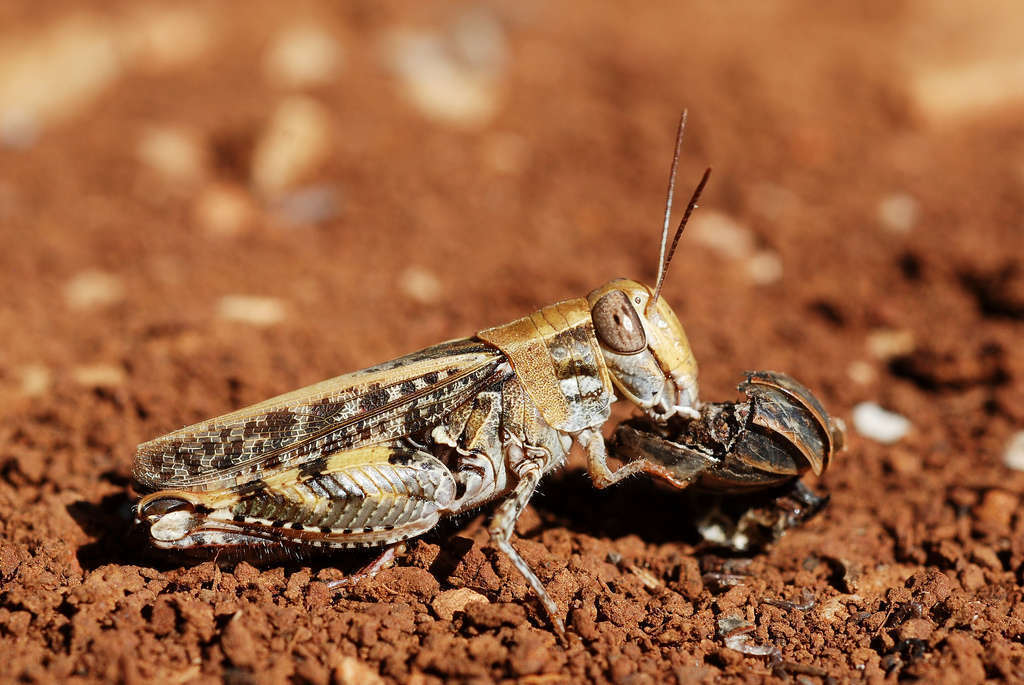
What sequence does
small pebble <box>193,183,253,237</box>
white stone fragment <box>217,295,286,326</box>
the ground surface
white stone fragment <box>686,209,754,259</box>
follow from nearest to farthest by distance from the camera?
the ground surface < white stone fragment <box>217,295,286,326</box> < white stone fragment <box>686,209,754,259</box> < small pebble <box>193,183,253,237</box>

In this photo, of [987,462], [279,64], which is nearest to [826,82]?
[987,462]

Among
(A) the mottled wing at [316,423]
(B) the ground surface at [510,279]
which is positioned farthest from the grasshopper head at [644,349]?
(B) the ground surface at [510,279]

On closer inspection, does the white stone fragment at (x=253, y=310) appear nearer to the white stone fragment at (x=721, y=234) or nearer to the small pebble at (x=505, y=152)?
the small pebble at (x=505, y=152)

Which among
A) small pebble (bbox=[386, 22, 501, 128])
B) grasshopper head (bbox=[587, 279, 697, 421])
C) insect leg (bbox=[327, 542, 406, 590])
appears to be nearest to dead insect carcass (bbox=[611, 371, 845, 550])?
grasshopper head (bbox=[587, 279, 697, 421])

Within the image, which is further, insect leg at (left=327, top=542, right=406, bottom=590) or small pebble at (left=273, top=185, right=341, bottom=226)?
small pebble at (left=273, top=185, right=341, bottom=226)

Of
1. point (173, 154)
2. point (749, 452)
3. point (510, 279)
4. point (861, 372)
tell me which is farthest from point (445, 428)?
point (173, 154)

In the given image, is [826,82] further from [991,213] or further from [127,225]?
[127,225]

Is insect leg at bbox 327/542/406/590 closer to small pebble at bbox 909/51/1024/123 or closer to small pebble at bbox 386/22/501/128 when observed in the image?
small pebble at bbox 386/22/501/128
